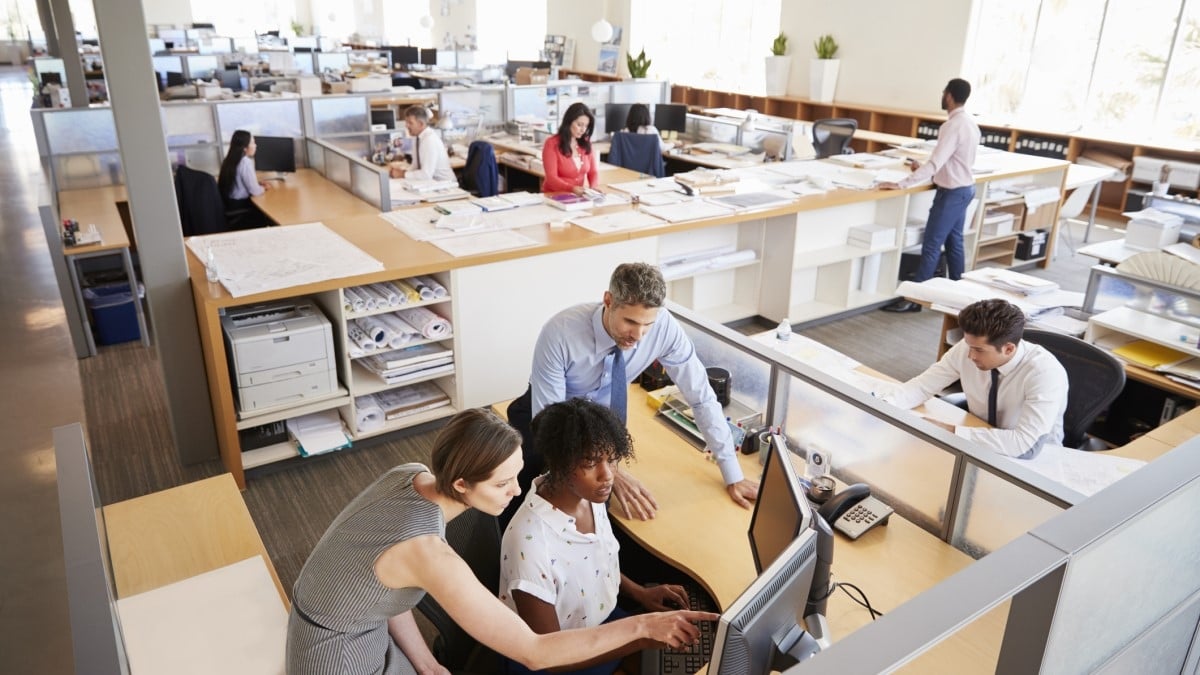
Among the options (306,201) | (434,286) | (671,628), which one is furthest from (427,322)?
(671,628)

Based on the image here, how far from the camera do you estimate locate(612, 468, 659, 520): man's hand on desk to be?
2.35 m

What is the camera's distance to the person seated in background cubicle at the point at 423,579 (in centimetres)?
163

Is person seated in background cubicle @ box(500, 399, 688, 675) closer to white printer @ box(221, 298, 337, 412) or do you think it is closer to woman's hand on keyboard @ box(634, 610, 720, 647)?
woman's hand on keyboard @ box(634, 610, 720, 647)

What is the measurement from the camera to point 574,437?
197 cm

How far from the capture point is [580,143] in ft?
18.0

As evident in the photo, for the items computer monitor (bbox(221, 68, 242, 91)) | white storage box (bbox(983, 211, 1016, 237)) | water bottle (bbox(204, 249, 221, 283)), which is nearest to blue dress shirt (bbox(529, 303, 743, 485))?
water bottle (bbox(204, 249, 221, 283))

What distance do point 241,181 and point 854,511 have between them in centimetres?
478

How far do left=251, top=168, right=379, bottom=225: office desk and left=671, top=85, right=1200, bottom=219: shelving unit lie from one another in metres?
6.10

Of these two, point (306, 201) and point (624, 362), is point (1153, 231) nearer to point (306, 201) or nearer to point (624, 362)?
point (624, 362)

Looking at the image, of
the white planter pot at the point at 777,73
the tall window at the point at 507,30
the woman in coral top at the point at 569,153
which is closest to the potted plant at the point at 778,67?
the white planter pot at the point at 777,73

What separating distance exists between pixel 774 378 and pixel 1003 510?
776 mm

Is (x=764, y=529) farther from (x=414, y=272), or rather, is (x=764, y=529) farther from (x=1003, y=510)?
(x=414, y=272)

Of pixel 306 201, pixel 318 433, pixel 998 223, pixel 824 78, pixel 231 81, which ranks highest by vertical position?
pixel 824 78

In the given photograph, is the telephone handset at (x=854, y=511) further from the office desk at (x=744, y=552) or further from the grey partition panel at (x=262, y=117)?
the grey partition panel at (x=262, y=117)
